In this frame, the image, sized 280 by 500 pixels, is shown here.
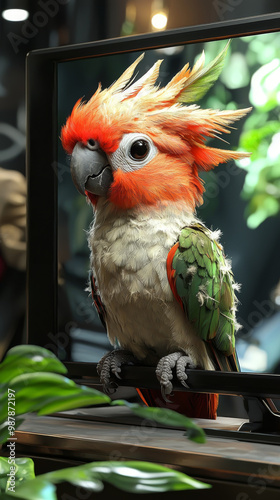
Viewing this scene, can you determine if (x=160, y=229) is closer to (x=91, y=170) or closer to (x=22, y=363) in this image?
(x=91, y=170)

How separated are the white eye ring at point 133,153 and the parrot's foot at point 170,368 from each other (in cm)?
33

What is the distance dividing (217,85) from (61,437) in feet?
2.13

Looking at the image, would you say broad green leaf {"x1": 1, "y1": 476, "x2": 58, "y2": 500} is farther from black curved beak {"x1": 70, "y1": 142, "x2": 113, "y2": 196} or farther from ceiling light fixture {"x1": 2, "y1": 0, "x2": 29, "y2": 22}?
ceiling light fixture {"x1": 2, "y1": 0, "x2": 29, "y2": 22}

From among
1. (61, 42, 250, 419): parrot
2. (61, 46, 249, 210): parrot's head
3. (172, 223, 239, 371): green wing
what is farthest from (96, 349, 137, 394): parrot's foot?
(61, 46, 249, 210): parrot's head

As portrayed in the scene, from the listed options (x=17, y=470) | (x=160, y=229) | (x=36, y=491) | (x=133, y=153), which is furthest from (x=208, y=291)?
(x=36, y=491)

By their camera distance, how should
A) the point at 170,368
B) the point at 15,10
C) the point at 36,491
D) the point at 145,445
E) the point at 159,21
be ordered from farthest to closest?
the point at 15,10
the point at 159,21
the point at 170,368
the point at 145,445
the point at 36,491

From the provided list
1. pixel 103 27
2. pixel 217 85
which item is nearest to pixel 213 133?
pixel 217 85

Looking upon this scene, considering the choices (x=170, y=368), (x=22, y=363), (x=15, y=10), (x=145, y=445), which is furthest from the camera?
(x=15, y=10)

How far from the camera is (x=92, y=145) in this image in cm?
97

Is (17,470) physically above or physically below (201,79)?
below

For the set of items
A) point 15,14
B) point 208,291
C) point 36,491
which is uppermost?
point 15,14

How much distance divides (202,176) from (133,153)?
0.43 ft

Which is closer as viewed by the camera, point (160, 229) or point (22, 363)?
point (22, 363)

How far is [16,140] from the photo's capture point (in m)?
1.41
